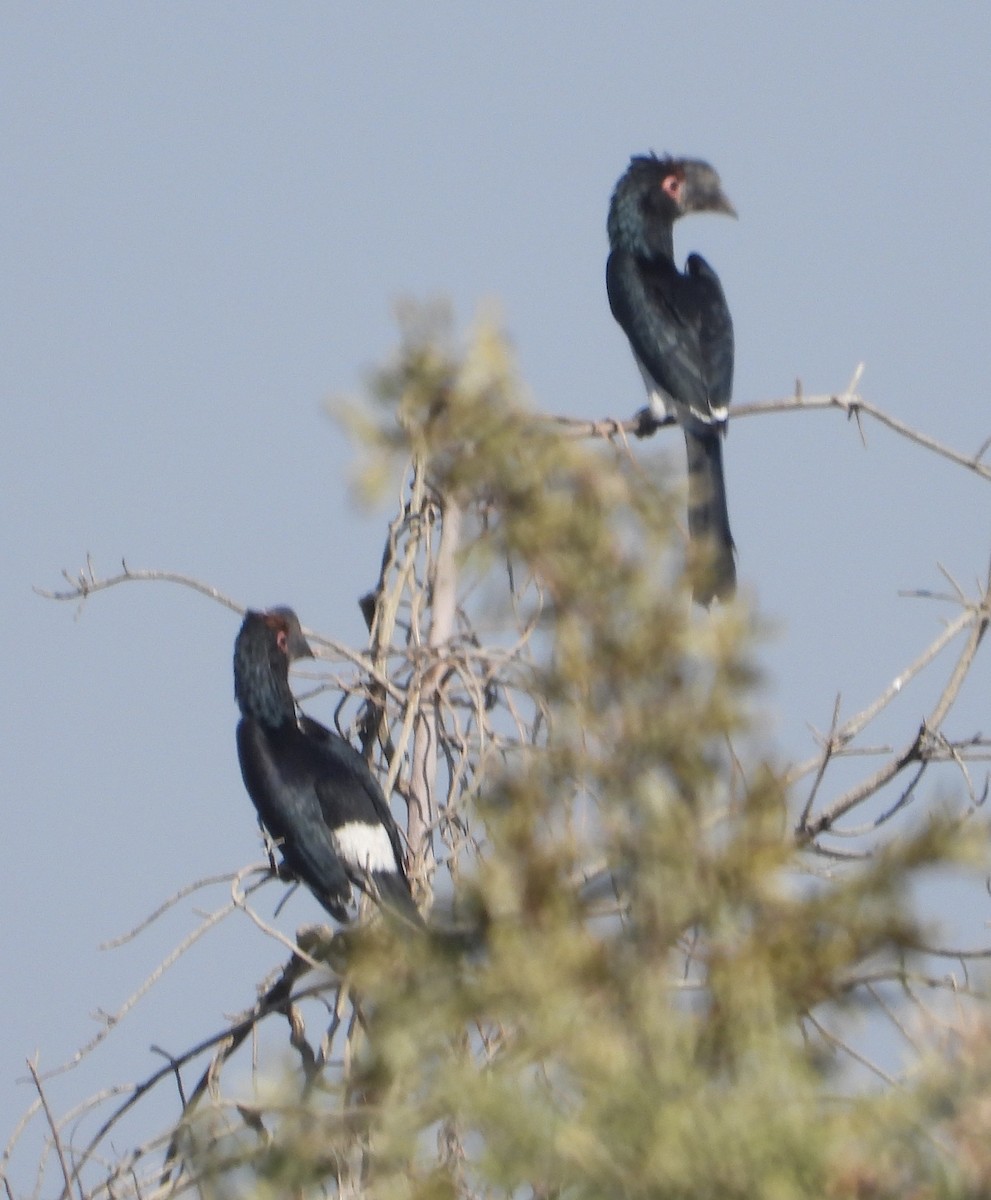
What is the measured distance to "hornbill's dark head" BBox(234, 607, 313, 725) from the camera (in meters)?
4.88

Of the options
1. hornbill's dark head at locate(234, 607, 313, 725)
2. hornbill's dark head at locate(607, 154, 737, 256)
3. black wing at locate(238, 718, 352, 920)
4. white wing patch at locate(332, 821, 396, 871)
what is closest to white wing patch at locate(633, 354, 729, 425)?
hornbill's dark head at locate(607, 154, 737, 256)

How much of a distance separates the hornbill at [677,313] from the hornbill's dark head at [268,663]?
3.16 ft

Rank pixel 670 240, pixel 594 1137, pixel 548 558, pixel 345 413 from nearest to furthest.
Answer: pixel 594 1137 < pixel 548 558 < pixel 345 413 < pixel 670 240

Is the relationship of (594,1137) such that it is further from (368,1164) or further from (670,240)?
(670,240)

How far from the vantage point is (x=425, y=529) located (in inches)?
168

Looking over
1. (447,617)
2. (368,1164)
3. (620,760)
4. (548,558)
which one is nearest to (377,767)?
(447,617)

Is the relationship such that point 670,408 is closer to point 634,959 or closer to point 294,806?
point 294,806

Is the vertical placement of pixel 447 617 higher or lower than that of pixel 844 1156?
higher

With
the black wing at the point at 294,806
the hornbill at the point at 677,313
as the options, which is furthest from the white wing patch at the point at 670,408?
the black wing at the point at 294,806

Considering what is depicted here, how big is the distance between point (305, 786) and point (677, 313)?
224 cm

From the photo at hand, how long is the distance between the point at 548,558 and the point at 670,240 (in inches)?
159

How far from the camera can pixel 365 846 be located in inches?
170

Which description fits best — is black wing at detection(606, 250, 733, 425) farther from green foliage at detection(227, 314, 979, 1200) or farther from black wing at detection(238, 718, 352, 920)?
green foliage at detection(227, 314, 979, 1200)

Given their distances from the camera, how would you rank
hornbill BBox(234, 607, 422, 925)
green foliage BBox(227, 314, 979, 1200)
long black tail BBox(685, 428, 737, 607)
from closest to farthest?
green foliage BBox(227, 314, 979, 1200)
hornbill BBox(234, 607, 422, 925)
long black tail BBox(685, 428, 737, 607)
